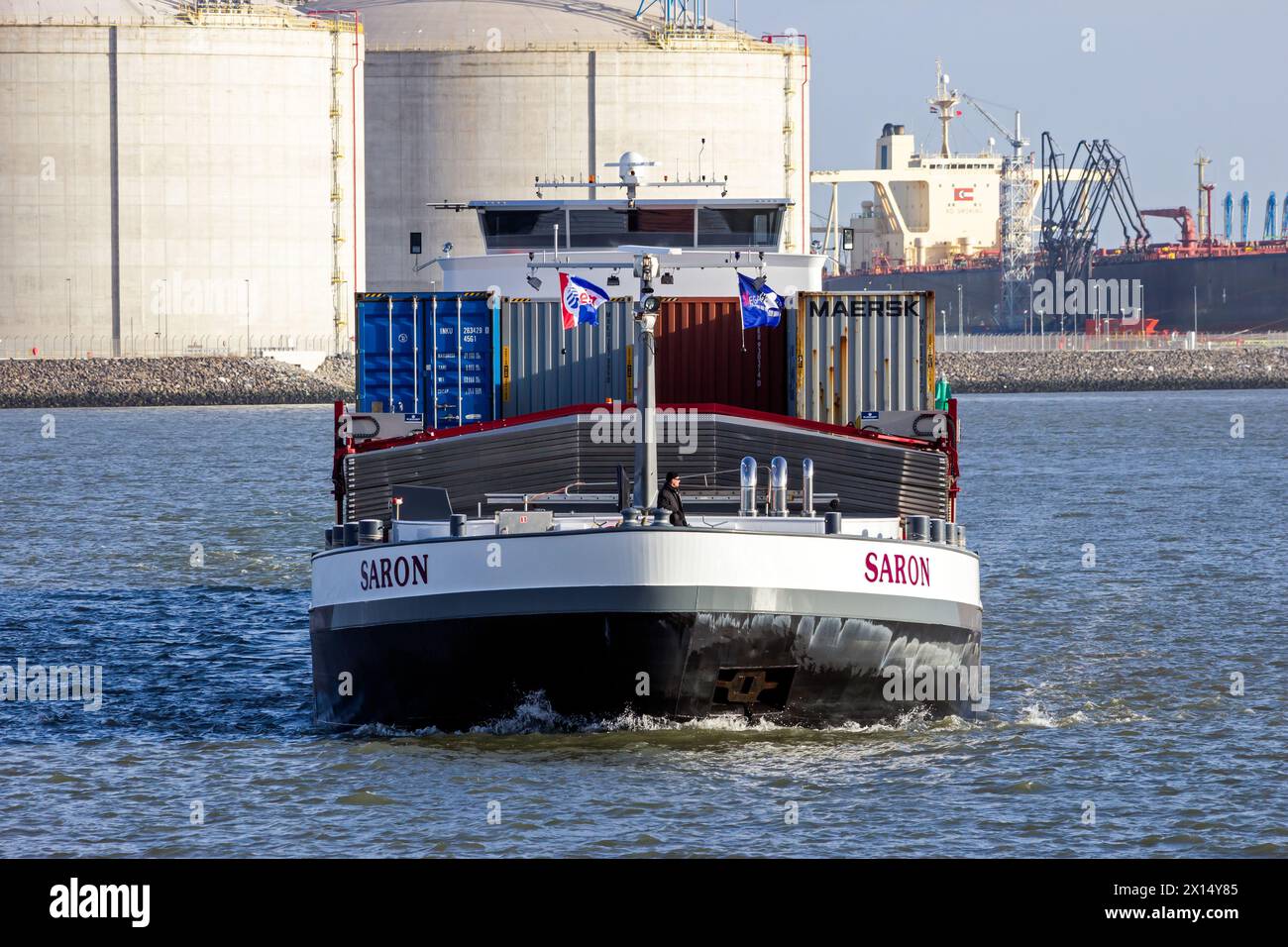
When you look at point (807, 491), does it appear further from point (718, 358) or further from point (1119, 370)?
point (1119, 370)

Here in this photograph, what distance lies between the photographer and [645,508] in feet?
66.0

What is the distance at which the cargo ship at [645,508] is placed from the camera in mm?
19344

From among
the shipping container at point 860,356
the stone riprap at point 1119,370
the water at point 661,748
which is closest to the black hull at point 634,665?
the water at point 661,748

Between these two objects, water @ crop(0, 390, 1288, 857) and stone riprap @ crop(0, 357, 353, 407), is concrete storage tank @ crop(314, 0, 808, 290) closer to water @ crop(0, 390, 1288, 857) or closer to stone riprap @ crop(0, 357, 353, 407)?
stone riprap @ crop(0, 357, 353, 407)

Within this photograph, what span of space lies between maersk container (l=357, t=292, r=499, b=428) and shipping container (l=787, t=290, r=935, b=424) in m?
4.39

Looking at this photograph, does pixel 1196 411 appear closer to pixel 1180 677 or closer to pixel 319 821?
pixel 1180 677

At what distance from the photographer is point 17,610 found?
106ft

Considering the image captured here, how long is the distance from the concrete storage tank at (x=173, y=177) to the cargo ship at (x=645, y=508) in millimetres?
76593

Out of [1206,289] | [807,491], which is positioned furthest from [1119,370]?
[807,491]

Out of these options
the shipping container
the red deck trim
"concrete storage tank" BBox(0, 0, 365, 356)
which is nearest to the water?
the red deck trim

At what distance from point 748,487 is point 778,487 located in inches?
16.0

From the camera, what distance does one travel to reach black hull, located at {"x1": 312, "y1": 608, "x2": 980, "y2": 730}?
63.3 feet

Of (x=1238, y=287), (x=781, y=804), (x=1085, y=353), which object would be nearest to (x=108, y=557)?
(x=781, y=804)
